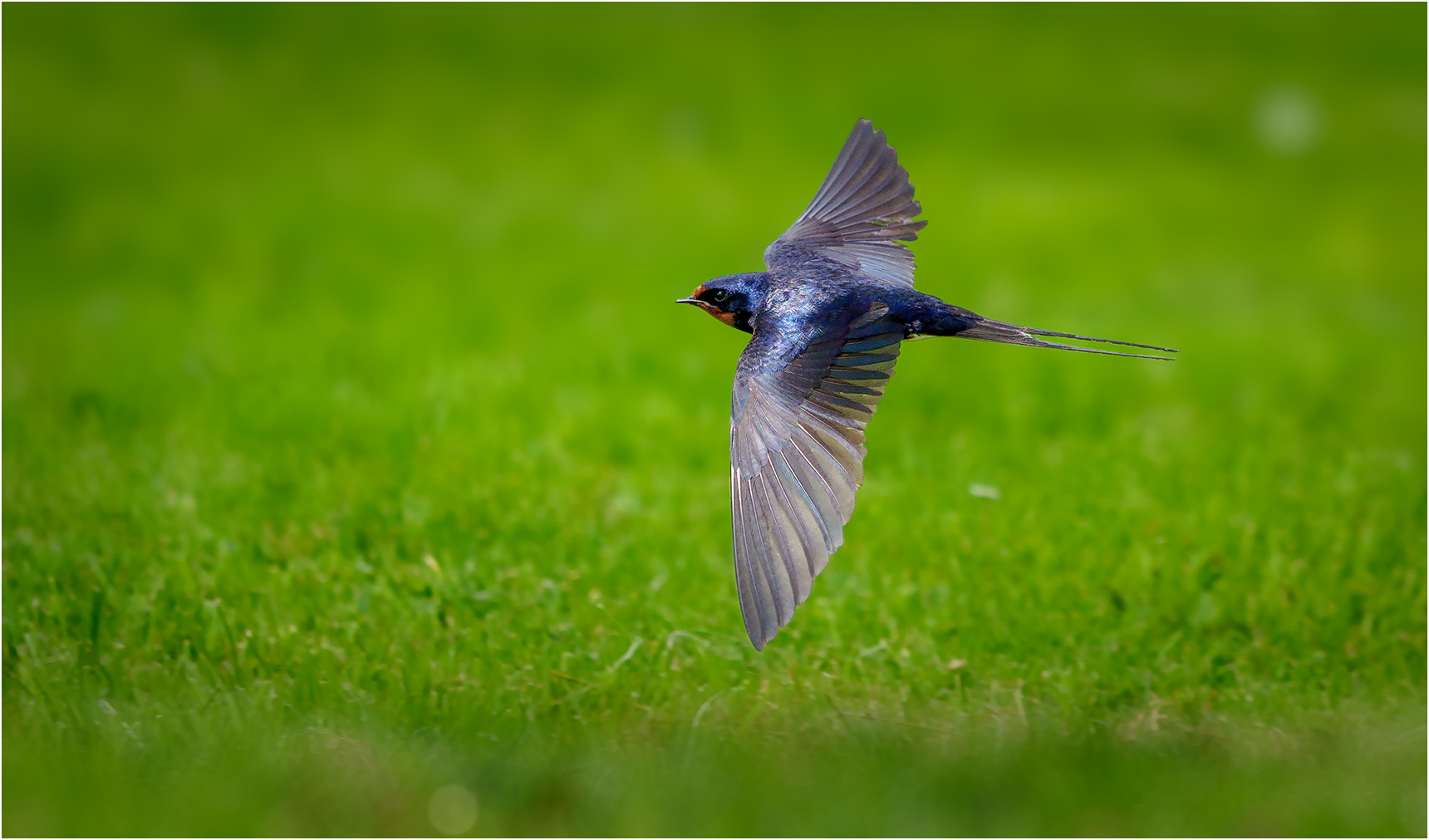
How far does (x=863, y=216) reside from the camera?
15.2ft

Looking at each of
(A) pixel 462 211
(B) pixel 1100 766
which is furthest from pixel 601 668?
(A) pixel 462 211

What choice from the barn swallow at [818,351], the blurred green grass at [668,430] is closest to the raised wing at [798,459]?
the barn swallow at [818,351]

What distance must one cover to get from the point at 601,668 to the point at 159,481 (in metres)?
2.61

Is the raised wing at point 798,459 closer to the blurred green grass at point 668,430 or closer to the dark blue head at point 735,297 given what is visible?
the dark blue head at point 735,297

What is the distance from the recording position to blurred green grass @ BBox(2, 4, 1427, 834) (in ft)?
12.0

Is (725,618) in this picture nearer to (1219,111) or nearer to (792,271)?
(792,271)

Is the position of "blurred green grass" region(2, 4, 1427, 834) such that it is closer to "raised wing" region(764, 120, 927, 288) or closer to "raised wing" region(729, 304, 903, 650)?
"raised wing" region(729, 304, 903, 650)

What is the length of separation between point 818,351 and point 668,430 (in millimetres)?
2948

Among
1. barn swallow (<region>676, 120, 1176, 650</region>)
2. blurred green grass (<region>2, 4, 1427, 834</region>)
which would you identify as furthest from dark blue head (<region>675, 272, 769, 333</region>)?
blurred green grass (<region>2, 4, 1427, 834</region>)

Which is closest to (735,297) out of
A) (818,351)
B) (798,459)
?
(818,351)

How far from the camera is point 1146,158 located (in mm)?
10945

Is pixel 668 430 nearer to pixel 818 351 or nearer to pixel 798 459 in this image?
pixel 818 351

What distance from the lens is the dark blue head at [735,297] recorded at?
4211mm

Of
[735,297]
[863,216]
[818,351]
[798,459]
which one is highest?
[863,216]
